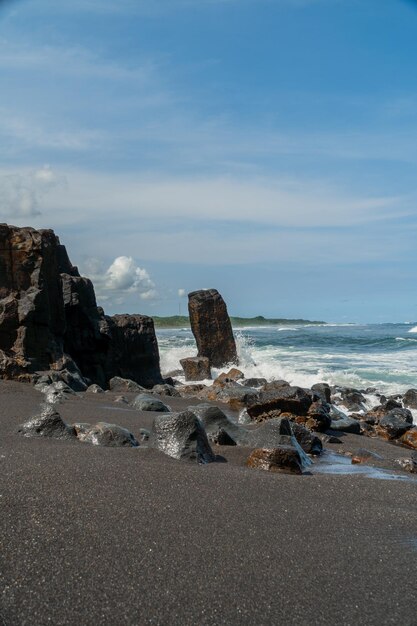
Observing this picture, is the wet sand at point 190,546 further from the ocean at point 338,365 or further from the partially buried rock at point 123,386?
the ocean at point 338,365

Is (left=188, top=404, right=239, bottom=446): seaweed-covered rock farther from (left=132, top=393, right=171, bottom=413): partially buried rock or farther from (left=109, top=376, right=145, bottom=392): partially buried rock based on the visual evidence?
(left=109, top=376, right=145, bottom=392): partially buried rock

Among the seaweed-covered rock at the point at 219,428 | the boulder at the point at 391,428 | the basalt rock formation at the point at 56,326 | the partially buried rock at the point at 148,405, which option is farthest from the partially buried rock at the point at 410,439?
the basalt rock formation at the point at 56,326

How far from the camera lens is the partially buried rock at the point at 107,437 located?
18.3ft

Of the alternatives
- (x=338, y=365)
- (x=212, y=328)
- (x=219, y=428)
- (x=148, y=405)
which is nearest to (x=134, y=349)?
(x=212, y=328)

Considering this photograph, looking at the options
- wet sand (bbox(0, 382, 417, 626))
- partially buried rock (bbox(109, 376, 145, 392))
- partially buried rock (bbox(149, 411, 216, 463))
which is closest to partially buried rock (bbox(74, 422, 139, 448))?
partially buried rock (bbox(149, 411, 216, 463))

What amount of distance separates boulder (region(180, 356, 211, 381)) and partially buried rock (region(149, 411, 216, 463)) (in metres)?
17.9

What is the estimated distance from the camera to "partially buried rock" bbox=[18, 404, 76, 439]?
5.72 m

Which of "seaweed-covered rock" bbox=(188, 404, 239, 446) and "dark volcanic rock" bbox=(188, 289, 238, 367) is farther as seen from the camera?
"dark volcanic rock" bbox=(188, 289, 238, 367)

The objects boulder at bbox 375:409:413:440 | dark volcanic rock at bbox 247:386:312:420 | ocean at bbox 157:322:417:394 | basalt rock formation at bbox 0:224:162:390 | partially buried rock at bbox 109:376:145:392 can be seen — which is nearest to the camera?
dark volcanic rock at bbox 247:386:312:420

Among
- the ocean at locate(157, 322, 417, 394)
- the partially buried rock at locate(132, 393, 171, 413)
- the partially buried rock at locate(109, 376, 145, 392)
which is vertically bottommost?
the ocean at locate(157, 322, 417, 394)

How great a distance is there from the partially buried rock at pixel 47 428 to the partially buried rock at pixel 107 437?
0.13 metres

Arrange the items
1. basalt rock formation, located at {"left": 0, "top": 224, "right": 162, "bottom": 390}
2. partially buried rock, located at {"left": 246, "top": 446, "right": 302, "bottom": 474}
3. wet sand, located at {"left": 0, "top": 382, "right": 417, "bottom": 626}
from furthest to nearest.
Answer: basalt rock formation, located at {"left": 0, "top": 224, "right": 162, "bottom": 390} < partially buried rock, located at {"left": 246, "top": 446, "right": 302, "bottom": 474} < wet sand, located at {"left": 0, "top": 382, "right": 417, "bottom": 626}

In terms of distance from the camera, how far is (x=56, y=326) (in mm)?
15648

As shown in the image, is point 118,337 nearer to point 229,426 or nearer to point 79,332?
point 79,332
